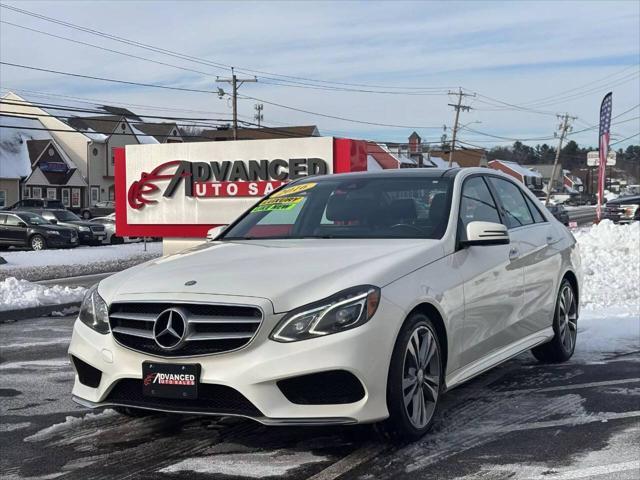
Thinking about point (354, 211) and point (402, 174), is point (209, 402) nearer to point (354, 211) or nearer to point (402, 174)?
point (354, 211)

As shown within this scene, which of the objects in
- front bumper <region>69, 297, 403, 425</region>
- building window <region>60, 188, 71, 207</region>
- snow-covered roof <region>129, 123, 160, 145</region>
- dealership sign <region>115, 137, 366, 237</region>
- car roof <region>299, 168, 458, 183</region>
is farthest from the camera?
snow-covered roof <region>129, 123, 160, 145</region>

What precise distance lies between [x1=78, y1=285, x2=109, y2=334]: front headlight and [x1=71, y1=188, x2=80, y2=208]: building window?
58.9m

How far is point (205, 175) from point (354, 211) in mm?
14053

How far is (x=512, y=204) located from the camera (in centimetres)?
629

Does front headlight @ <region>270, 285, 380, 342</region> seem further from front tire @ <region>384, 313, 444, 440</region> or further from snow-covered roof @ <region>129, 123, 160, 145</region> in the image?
snow-covered roof @ <region>129, 123, 160, 145</region>

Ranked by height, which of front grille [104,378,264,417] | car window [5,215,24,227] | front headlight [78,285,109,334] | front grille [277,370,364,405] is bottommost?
car window [5,215,24,227]

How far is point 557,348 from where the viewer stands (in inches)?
257

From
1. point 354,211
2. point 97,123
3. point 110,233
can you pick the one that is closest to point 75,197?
point 97,123

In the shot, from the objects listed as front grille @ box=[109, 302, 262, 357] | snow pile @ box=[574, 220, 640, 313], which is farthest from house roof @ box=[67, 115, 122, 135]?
front grille @ box=[109, 302, 262, 357]

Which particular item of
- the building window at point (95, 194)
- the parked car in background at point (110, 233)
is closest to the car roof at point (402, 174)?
the parked car in background at point (110, 233)

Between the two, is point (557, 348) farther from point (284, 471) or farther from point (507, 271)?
point (284, 471)

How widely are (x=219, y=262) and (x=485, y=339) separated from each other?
1.82 meters

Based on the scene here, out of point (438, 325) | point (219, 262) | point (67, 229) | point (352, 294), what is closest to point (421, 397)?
point (438, 325)

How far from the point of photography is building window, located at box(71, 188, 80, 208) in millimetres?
60969
